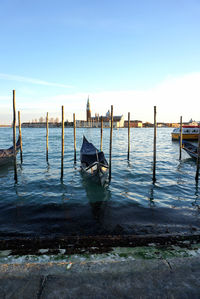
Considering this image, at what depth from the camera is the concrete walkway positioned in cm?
237

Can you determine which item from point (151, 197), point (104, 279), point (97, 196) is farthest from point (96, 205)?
point (104, 279)

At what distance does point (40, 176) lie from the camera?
11.5m

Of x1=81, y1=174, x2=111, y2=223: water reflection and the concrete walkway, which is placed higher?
the concrete walkway

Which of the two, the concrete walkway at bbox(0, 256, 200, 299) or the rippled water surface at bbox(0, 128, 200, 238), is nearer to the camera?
the concrete walkway at bbox(0, 256, 200, 299)

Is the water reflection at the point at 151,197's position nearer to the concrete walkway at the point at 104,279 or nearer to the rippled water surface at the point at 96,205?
the rippled water surface at the point at 96,205

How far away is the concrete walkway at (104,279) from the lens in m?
2.37

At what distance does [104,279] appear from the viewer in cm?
260

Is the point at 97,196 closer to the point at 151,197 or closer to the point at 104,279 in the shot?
the point at 151,197

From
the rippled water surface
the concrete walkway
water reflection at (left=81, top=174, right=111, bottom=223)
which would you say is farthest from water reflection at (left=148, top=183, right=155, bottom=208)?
the concrete walkway

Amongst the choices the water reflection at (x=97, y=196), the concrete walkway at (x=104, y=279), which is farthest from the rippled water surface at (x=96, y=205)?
the concrete walkway at (x=104, y=279)

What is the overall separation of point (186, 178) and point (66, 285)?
10.5m

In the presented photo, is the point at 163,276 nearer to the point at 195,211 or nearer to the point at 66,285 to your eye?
the point at 66,285

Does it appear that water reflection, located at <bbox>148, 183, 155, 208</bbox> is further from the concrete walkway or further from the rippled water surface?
the concrete walkway

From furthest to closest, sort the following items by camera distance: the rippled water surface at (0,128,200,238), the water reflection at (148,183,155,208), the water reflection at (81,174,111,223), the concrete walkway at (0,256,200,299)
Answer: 1. the water reflection at (148,183,155,208)
2. the water reflection at (81,174,111,223)
3. the rippled water surface at (0,128,200,238)
4. the concrete walkway at (0,256,200,299)
